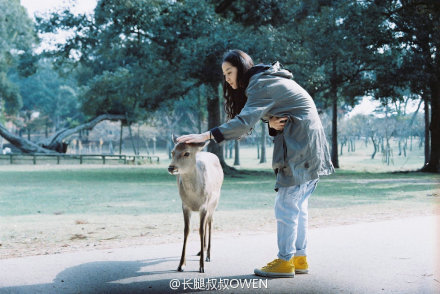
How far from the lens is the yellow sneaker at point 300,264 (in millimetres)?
4316

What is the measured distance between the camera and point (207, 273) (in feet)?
14.2

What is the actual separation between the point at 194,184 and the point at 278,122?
1003 mm

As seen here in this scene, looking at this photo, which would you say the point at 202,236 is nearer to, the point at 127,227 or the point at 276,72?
the point at 276,72

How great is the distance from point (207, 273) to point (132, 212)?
20.6 ft

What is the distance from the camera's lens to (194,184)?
448 centimetres

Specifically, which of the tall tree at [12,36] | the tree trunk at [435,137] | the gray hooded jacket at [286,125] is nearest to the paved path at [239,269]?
the gray hooded jacket at [286,125]

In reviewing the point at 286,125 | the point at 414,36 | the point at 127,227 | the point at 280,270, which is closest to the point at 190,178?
the point at 286,125

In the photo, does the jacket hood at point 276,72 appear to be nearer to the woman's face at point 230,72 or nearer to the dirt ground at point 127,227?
the woman's face at point 230,72

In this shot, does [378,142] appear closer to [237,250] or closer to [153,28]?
[153,28]

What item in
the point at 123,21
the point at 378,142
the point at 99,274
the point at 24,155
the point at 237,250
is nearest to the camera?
the point at 99,274

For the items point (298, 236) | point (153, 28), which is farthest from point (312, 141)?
point (153, 28)

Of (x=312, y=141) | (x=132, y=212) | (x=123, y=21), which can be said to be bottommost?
(x=132, y=212)

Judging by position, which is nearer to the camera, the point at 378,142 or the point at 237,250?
the point at 237,250

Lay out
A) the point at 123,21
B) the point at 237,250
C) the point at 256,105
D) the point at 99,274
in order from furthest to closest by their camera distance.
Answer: the point at 123,21 < the point at 237,250 < the point at 99,274 < the point at 256,105
